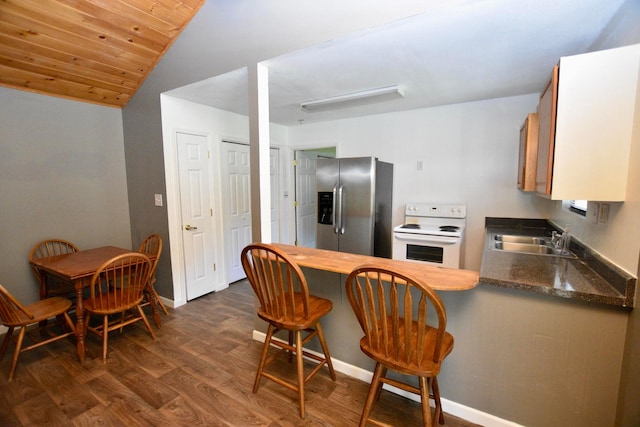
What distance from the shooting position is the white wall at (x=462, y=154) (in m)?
3.07

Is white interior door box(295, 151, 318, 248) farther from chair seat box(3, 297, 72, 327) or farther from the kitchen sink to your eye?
chair seat box(3, 297, 72, 327)

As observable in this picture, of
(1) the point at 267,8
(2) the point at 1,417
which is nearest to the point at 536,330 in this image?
(1) the point at 267,8

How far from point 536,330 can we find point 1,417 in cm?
305

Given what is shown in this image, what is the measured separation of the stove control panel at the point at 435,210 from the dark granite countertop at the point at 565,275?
4.23ft

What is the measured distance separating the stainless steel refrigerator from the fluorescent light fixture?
24.3 inches

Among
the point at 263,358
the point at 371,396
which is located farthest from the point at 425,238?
the point at 263,358

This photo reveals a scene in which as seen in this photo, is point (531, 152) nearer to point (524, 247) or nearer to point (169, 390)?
point (524, 247)

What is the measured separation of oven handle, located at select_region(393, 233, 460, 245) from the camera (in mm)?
2867

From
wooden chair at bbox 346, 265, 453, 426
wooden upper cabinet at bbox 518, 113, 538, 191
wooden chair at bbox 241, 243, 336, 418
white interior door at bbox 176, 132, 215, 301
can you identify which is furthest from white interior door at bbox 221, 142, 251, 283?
wooden upper cabinet at bbox 518, 113, 538, 191

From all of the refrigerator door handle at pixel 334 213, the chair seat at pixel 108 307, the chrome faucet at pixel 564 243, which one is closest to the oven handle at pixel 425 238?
the refrigerator door handle at pixel 334 213

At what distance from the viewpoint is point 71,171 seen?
115 inches

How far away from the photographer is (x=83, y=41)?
2275 millimetres

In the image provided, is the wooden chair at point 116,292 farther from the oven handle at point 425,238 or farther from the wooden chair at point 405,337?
the oven handle at point 425,238

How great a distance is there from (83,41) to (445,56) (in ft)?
9.41
